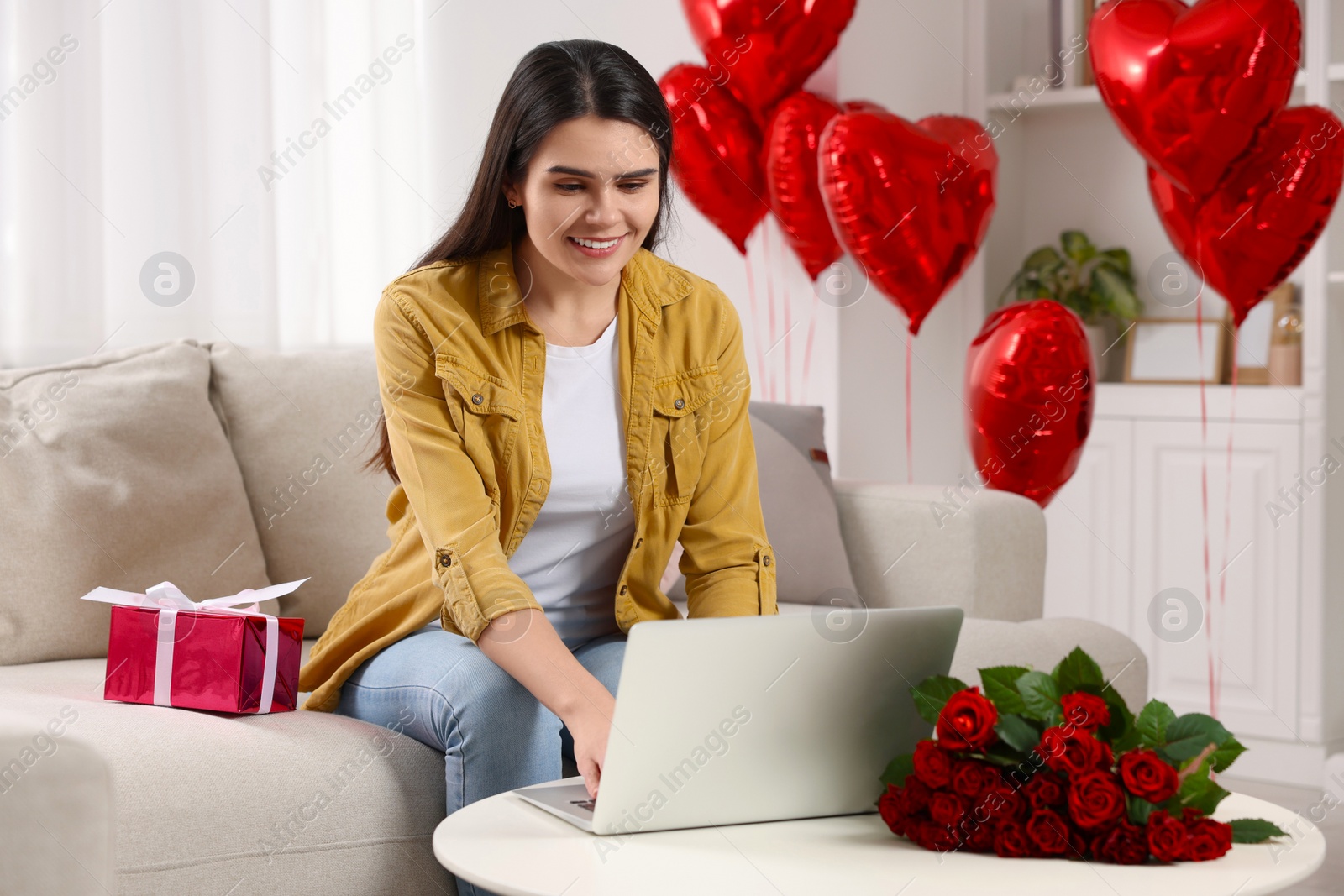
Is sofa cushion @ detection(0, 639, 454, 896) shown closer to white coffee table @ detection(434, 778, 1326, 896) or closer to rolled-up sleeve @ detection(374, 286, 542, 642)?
rolled-up sleeve @ detection(374, 286, 542, 642)

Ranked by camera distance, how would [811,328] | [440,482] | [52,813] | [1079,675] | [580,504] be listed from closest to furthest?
[52,813]
[1079,675]
[440,482]
[580,504]
[811,328]

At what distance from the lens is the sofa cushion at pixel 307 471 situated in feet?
6.08

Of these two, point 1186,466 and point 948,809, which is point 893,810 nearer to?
point 948,809

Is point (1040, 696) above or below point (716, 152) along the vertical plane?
below

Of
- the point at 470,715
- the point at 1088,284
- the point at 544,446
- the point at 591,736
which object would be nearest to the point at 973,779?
the point at 591,736

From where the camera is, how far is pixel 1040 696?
3.32 feet

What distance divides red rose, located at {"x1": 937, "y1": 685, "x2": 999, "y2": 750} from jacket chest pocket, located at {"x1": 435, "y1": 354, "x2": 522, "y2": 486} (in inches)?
22.0

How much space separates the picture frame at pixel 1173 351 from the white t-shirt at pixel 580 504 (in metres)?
1.89

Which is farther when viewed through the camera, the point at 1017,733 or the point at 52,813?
the point at 1017,733

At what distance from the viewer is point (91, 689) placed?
4.90ft

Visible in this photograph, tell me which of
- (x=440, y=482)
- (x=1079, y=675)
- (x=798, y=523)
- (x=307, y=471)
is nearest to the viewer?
(x=1079, y=675)

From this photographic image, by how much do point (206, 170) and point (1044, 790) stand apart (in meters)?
1.80

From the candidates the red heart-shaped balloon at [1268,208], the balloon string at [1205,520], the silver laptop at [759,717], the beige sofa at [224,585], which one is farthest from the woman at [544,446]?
the balloon string at [1205,520]

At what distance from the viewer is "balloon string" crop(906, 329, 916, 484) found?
286 centimetres
